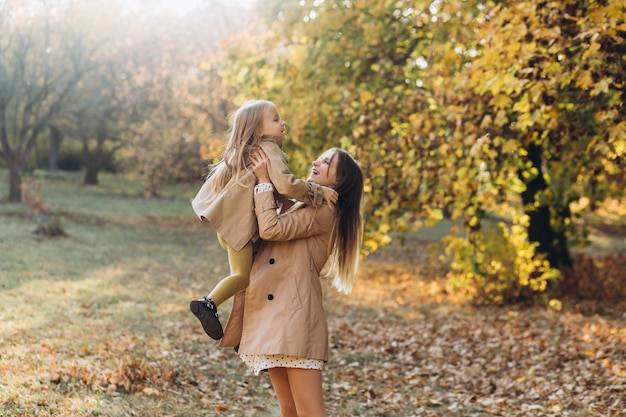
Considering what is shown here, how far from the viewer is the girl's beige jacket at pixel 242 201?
10.2ft

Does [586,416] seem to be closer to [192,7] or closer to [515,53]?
[515,53]

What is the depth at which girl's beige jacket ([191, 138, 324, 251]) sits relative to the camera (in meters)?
3.11

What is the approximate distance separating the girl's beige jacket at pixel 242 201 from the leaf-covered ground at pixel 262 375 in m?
2.22

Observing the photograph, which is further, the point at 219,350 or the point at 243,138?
the point at 219,350

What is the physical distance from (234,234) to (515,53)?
3.05 m

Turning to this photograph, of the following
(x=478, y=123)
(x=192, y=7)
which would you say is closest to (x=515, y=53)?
(x=478, y=123)

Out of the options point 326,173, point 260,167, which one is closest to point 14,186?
point 326,173

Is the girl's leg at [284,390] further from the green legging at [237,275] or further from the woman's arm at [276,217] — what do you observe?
the woman's arm at [276,217]

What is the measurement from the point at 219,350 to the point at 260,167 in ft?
14.5

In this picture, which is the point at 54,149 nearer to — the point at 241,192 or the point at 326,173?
the point at 326,173

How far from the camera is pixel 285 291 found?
10.3 feet

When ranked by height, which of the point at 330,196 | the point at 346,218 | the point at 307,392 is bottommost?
the point at 307,392

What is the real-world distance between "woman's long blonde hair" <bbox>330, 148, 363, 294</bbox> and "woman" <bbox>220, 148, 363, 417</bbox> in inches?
4.5

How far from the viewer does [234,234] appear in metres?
3.14
